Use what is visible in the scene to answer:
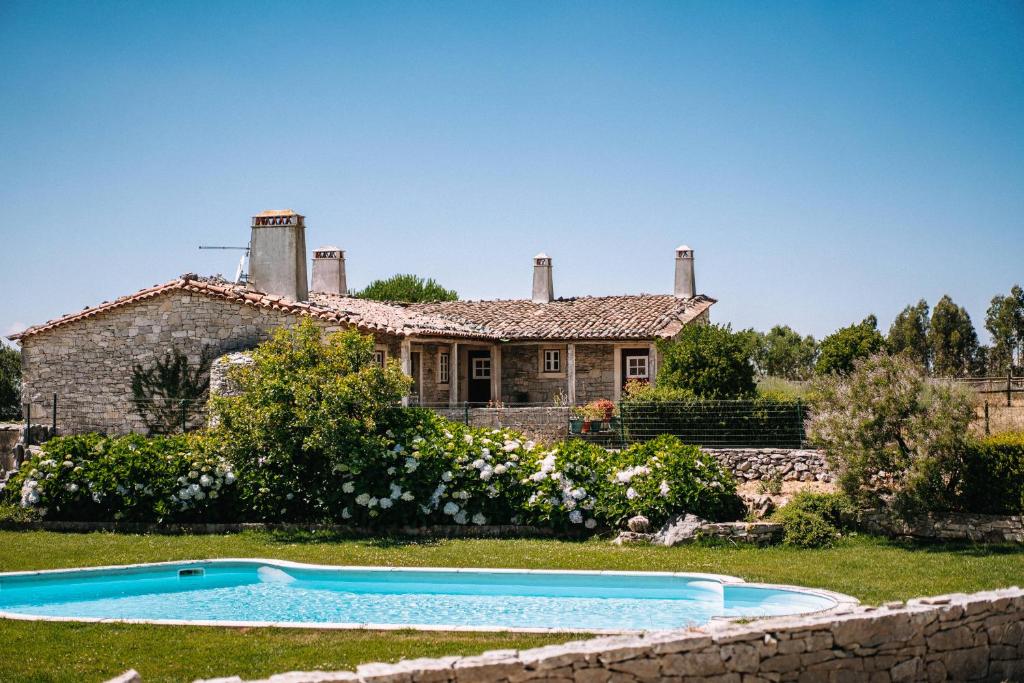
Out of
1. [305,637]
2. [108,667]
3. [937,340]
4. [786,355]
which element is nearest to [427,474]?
[305,637]

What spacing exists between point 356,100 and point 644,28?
6.87m

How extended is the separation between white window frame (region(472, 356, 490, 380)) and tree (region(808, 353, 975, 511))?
17525 millimetres

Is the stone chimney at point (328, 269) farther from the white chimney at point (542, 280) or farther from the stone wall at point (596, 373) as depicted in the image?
the stone wall at point (596, 373)

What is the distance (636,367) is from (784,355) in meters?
29.0

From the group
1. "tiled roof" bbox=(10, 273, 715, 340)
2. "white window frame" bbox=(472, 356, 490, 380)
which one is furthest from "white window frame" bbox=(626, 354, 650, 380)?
"white window frame" bbox=(472, 356, 490, 380)

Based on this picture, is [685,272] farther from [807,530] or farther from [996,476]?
[996,476]

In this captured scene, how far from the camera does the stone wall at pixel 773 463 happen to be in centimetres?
1947

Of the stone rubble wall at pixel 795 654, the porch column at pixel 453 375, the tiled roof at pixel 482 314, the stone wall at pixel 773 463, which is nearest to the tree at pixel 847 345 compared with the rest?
the tiled roof at pixel 482 314

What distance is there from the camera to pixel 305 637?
34.1ft

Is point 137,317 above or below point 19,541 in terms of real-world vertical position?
above

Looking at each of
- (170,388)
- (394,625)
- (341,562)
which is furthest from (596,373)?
(394,625)

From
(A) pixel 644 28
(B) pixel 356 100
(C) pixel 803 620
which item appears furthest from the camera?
→ (B) pixel 356 100

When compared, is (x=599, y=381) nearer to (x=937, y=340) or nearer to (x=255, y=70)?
(x=255, y=70)

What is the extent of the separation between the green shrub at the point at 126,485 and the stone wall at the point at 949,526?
35.2 feet
